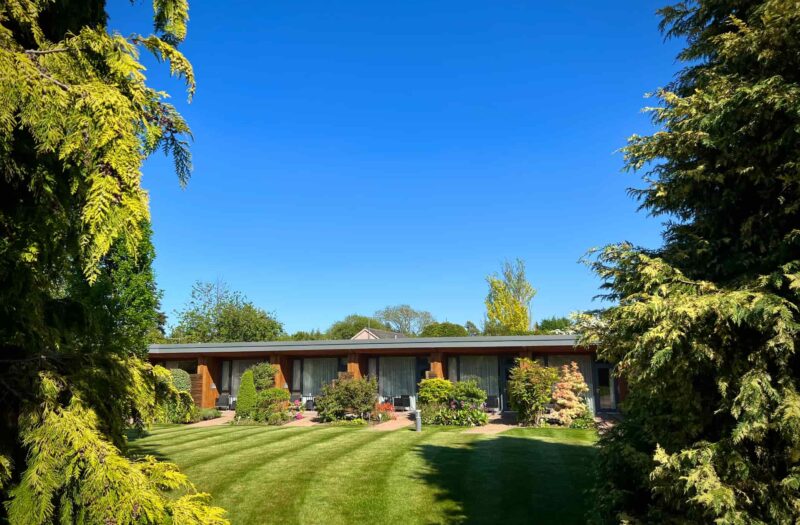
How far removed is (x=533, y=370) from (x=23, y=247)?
61.8 feet

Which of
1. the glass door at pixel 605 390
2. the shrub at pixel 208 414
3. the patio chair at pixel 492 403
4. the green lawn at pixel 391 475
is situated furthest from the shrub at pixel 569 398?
the shrub at pixel 208 414

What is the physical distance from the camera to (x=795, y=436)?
16.2ft

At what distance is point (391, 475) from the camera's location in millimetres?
11961

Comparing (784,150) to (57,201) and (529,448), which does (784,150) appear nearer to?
(57,201)

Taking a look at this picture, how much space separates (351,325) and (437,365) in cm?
5647

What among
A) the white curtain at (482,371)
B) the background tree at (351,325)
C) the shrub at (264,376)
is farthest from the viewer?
the background tree at (351,325)

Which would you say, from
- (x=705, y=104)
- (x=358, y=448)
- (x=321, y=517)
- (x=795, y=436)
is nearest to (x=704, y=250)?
(x=705, y=104)

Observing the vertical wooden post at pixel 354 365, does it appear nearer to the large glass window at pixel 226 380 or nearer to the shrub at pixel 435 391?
the shrub at pixel 435 391

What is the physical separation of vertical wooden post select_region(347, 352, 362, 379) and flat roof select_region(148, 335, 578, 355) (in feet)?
2.72

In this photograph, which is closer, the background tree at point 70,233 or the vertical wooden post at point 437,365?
the background tree at point 70,233

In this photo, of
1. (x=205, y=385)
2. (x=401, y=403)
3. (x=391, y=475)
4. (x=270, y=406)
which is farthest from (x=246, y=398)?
(x=391, y=475)

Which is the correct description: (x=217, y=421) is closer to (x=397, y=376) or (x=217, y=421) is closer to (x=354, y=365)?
(x=354, y=365)

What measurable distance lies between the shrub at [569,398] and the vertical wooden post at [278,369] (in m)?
13.3

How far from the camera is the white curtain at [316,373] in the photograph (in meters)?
27.0
